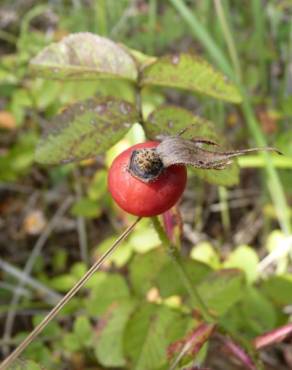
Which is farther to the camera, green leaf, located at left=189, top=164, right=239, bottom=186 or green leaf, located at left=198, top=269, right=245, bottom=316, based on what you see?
green leaf, located at left=198, top=269, right=245, bottom=316

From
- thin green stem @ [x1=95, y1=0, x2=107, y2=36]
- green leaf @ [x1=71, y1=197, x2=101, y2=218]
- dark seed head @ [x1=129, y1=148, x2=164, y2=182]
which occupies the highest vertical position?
thin green stem @ [x1=95, y1=0, x2=107, y2=36]

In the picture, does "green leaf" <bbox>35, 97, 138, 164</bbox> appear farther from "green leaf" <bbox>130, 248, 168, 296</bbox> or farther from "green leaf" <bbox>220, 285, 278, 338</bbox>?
"green leaf" <bbox>220, 285, 278, 338</bbox>

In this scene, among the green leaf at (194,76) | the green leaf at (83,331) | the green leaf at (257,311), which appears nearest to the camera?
the green leaf at (194,76)

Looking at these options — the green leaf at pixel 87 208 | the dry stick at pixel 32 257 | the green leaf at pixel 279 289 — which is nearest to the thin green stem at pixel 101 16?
the green leaf at pixel 87 208

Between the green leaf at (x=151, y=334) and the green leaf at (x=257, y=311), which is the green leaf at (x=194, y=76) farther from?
the green leaf at (x=257, y=311)

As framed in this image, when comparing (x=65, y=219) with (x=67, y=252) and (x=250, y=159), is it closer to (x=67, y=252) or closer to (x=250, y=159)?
(x=67, y=252)

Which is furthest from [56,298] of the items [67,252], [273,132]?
[273,132]

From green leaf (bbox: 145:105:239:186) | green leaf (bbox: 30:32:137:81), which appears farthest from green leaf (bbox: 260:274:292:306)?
green leaf (bbox: 30:32:137:81)
